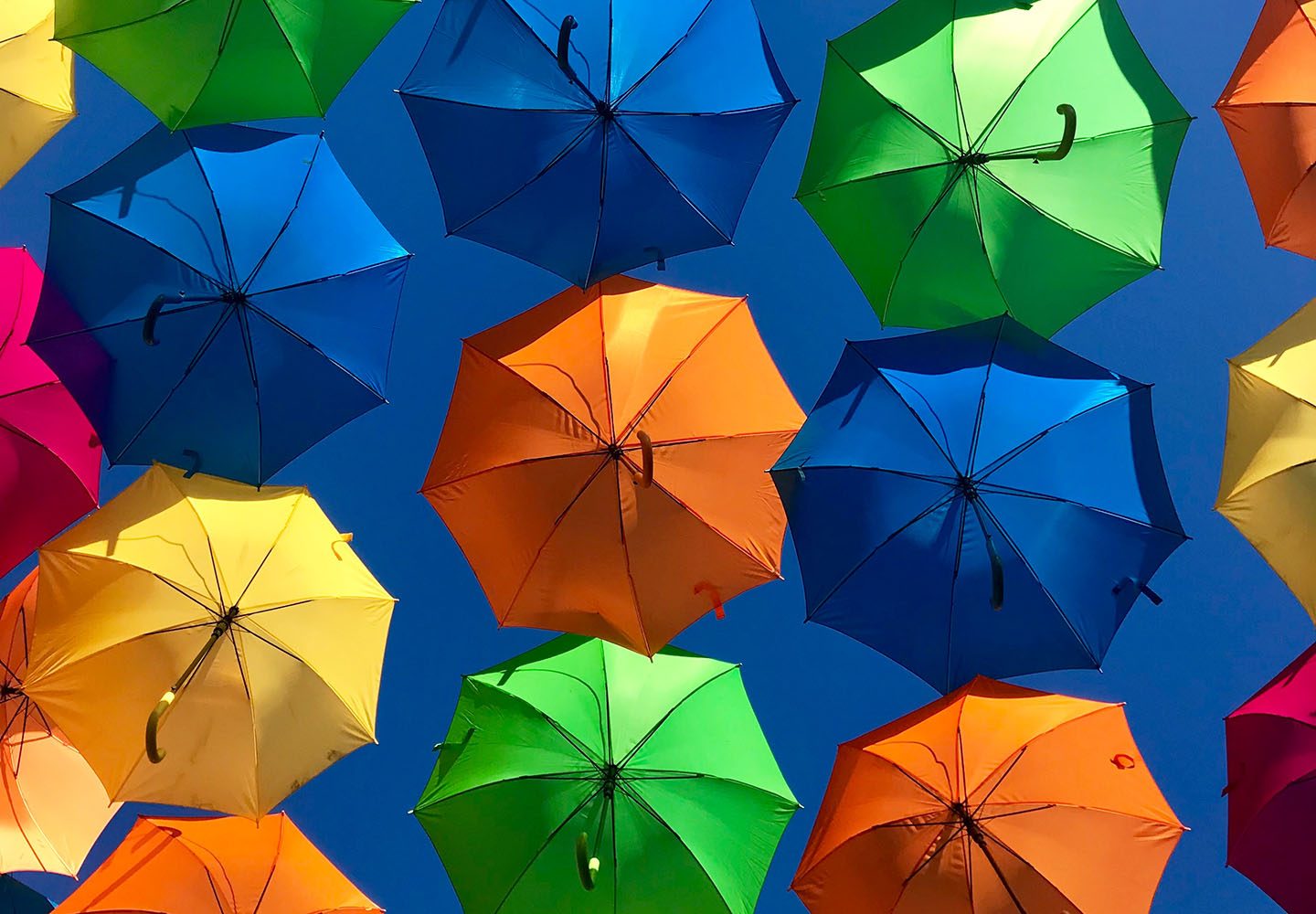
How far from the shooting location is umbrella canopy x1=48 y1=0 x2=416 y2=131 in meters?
6.20

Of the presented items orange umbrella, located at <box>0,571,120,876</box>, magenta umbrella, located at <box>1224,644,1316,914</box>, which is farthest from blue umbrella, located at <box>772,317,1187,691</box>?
orange umbrella, located at <box>0,571,120,876</box>

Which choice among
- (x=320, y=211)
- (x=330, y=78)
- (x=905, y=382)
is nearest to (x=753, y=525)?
(x=905, y=382)

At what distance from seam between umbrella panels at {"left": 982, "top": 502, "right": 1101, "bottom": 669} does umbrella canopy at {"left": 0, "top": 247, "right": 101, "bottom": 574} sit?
18.7 ft

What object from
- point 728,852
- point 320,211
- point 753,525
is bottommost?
point 728,852

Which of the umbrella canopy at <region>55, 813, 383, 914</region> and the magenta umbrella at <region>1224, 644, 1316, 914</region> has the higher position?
the magenta umbrella at <region>1224, 644, 1316, 914</region>

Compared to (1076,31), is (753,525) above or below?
below

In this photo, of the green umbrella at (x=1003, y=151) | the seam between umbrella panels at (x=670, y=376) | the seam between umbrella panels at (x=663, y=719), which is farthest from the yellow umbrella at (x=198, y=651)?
the green umbrella at (x=1003, y=151)

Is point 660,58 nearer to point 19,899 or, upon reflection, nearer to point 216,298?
point 216,298

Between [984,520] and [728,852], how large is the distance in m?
2.54

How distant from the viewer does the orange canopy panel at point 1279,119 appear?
6230mm

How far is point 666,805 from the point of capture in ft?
20.2

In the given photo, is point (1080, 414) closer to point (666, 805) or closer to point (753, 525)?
point (753, 525)

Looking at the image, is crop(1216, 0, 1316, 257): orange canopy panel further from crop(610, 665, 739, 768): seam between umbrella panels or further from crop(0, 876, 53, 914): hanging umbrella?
crop(0, 876, 53, 914): hanging umbrella

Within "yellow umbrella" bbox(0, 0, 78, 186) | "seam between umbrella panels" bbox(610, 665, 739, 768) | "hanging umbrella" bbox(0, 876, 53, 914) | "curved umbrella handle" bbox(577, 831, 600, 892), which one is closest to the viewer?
"curved umbrella handle" bbox(577, 831, 600, 892)
